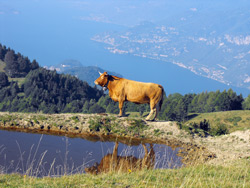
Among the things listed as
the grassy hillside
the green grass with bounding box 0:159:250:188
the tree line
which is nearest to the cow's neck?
the green grass with bounding box 0:159:250:188

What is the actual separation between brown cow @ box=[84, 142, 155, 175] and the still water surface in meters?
0.24

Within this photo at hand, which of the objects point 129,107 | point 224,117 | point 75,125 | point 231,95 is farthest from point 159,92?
point 129,107

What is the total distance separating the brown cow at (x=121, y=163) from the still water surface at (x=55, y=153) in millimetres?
241

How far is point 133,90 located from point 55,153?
6.99 m

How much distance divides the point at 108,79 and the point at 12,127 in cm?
655

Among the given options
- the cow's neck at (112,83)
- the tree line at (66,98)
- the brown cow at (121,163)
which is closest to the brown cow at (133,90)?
the cow's neck at (112,83)

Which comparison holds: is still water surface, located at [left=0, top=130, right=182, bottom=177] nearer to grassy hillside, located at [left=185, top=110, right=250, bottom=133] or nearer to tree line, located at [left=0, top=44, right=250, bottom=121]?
grassy hillside, located at [left=185, top=110, right=250, bottom=133]

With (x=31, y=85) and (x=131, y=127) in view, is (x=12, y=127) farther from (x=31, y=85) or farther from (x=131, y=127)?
(x=31, y=85)

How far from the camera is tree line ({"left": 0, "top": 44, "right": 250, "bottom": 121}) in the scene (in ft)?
261

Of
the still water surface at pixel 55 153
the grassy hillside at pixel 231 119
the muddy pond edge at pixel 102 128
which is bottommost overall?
the still water surface at pixel 55 153

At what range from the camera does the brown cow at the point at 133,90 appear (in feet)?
60.2

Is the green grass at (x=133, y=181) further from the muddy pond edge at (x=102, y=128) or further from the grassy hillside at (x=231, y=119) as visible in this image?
the grassy hillside at (x=231, y=119)

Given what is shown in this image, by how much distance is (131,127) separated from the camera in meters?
18.2

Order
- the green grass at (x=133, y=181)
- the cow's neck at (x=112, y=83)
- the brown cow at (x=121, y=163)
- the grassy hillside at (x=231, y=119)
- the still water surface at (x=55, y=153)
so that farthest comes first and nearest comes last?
the grassy hillside at (x=231, y=119), the cow's neck at (x=112, y=83), the brown cow at (x=121, y=163), the still water surface at (x=55, y=153), the green grass at (x=133, y=181)
